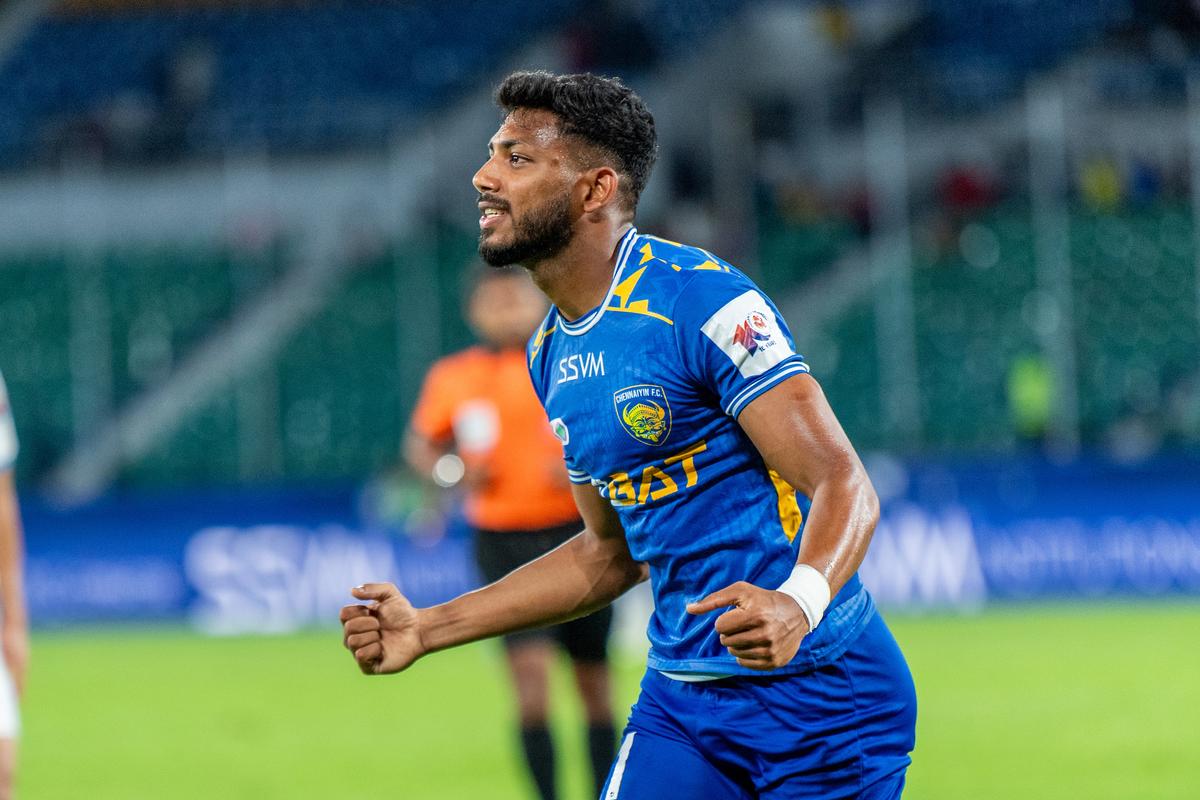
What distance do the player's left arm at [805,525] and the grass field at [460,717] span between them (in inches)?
198

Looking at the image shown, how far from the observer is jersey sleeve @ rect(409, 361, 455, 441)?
28.7 feet

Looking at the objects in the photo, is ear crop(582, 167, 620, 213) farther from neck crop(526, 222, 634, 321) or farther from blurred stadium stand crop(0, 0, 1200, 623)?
blurred stadium stand crop(0, 0, 1200, 623)

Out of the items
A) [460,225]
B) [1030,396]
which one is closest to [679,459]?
[1030,396]

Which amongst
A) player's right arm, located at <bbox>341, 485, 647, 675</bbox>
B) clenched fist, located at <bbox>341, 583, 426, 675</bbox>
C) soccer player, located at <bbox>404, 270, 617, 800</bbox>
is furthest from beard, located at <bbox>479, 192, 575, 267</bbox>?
soccer player, located at <bbox>404, 270, 617, 800</bbox>

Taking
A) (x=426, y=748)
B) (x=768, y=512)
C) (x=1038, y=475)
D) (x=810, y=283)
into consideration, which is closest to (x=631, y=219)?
(x=768, y=512)

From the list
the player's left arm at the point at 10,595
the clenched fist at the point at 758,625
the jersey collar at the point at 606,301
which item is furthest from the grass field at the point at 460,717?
the clenched fist at the point at 758,625

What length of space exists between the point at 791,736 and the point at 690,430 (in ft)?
2.34

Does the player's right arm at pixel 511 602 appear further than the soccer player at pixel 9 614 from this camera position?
No

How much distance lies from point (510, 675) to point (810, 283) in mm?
14761

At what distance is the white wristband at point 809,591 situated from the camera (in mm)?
3664

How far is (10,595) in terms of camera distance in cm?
585

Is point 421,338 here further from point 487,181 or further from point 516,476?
point 487,181

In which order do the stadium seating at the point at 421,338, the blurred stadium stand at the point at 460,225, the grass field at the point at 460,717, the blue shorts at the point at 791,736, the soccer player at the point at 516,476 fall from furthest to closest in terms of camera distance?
the blurred stadium stand at the point at 460,225 < the stadium seating at the point at 421,338 < the grass field at the point at 460,717 < the soccer player at the point at 516,476 < the blue shorts at the point at 791,736

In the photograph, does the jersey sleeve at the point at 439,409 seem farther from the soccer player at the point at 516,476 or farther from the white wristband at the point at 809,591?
the white wristband at the point at 809,591
